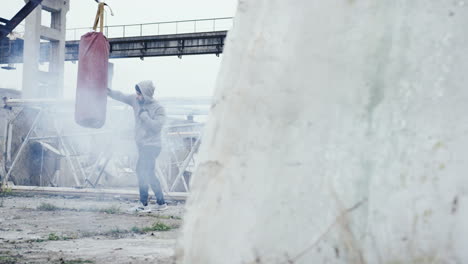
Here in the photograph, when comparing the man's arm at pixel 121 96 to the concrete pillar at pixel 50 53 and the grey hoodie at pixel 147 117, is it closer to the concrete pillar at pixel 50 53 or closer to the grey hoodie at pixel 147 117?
the grey hoodie at pixel 147 117

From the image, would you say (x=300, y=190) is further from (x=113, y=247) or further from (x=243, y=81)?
(x=113, y=247)

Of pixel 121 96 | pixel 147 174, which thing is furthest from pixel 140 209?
pixel 121 96

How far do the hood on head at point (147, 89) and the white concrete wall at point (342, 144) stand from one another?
17.7 feet

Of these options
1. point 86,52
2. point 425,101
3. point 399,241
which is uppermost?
point 86,52

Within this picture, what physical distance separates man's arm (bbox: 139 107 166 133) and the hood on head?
0.66 ft

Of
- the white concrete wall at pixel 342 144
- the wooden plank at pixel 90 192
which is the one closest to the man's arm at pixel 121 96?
the wooden plank at pixel 90 192

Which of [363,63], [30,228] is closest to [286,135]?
[363,63]

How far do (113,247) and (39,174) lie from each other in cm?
716

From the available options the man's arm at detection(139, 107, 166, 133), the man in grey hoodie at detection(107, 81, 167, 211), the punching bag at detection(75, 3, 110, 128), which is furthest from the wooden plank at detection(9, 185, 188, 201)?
the punching bag at detection(75, 3, 110, 128)

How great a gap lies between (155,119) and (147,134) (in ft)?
0.67

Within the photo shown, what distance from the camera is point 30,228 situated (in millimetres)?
4277

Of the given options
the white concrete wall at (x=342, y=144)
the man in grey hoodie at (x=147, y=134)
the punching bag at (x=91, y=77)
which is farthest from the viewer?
the man in grey hoodie at (x=147, y=134)

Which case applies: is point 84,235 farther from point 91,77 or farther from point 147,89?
point 147,89

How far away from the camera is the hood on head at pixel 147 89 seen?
6.34 m
